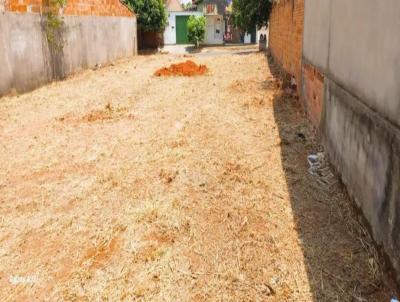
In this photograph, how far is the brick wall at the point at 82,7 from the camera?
36.0ft

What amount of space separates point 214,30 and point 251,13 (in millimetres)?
13114

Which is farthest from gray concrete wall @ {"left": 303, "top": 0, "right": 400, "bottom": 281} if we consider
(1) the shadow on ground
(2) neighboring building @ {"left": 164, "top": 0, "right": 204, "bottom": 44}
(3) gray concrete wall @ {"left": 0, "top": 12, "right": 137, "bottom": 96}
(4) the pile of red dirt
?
(2) neighboring building @ {"left": 164, "top": 0, "right": 204, "bottom": 44}

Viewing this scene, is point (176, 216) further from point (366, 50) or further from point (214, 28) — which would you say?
point (214, 28)

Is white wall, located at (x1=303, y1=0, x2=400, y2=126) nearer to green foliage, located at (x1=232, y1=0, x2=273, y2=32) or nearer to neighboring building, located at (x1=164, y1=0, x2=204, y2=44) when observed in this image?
green foliage, located at (x1=232, y1=0, x2=273, y2=32)

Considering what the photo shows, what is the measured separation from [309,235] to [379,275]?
2.36 ft

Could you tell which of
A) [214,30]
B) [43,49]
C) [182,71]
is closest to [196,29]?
[214,30]

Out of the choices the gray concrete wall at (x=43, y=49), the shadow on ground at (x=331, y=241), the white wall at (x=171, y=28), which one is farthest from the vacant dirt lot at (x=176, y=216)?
the white wall at (x=171, y=28)

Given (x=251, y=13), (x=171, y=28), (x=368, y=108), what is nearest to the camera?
(x=368, y=108)

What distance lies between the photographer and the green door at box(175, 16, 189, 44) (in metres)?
34.0

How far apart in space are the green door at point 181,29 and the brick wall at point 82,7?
37.3 ft

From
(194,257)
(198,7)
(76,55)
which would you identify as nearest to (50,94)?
(76,55)

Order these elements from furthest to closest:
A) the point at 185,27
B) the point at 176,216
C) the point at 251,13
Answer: the point at 185,27
the point at 251,13
the point at 176,216

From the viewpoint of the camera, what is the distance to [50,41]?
41.5ft

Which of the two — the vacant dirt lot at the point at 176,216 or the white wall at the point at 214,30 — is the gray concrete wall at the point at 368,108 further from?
the white wall at the point at 214,30
